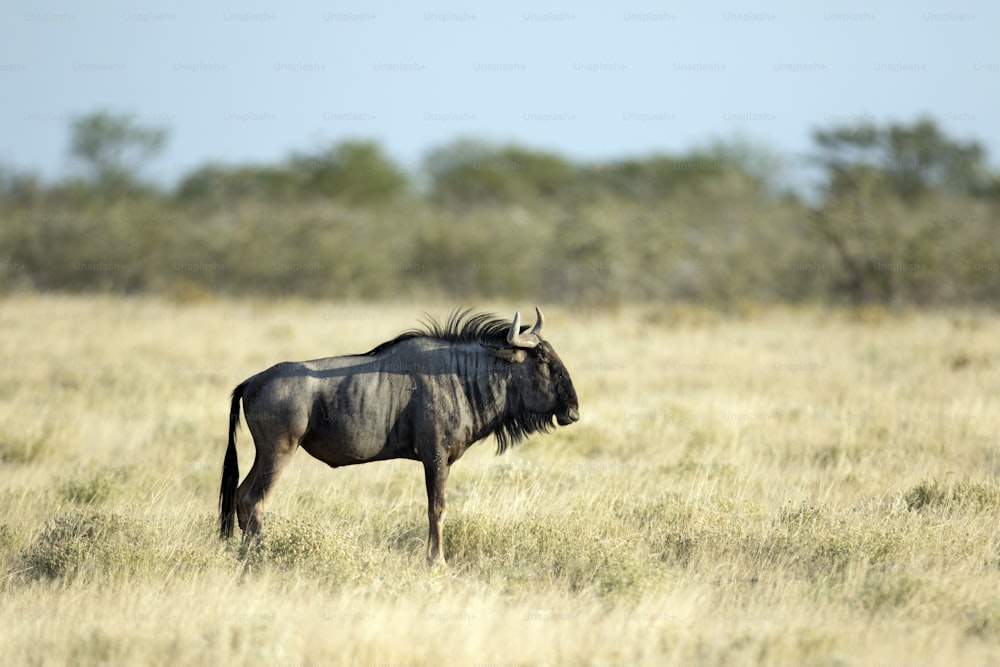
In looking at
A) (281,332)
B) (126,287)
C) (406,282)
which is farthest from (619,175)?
(281,332)

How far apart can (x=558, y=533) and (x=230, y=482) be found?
2.48m

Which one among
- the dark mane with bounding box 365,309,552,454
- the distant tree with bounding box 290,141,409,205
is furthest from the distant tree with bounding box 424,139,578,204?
the dark mane with bounding box 365,309,552,454

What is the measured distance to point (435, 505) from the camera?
25.0ft

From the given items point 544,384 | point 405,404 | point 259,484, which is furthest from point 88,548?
point 544,384

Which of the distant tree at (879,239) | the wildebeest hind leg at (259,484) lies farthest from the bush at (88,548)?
the distant tree at (879,239)

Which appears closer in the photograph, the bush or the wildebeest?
the bush

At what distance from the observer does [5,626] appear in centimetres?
594

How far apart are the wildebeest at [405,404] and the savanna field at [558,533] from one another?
46cm

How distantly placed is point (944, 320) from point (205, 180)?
39.7 metres

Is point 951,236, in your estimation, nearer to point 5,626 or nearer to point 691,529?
point 691,529

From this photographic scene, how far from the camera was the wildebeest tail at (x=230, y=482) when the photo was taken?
782cm

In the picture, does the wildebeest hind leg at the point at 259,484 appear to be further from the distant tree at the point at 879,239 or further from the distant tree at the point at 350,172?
the distant tree at the point at 350,172

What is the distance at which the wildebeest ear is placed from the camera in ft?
26.2

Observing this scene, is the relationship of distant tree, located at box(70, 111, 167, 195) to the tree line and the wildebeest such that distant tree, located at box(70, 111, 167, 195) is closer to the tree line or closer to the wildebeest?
the tree line
